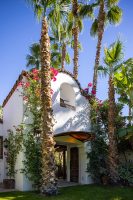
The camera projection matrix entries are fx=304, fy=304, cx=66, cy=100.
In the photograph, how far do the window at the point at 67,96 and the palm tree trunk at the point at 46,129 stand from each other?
5.14 metres

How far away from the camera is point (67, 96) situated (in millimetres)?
23297

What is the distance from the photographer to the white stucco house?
1962 centimetres

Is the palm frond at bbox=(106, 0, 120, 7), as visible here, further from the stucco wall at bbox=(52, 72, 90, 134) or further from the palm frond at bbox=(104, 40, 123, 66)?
the stucco wall at bbox=(52, 72, 90, 134)

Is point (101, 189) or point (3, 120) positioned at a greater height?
point (3, 120)

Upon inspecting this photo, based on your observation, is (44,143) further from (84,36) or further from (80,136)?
(84,36)

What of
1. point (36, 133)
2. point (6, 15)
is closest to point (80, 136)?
point (36, 133)

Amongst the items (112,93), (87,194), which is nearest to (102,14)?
(112,93)

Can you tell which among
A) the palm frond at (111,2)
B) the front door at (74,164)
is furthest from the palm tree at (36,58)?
the front door at (74,164)

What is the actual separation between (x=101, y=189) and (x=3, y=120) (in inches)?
328

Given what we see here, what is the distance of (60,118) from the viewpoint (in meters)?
20.7

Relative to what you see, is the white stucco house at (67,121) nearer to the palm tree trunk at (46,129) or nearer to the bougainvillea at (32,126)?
the bougainvillea at (32,126)

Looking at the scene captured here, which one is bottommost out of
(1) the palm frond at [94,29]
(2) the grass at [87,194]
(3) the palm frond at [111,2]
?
(2) the grass at [87,194]

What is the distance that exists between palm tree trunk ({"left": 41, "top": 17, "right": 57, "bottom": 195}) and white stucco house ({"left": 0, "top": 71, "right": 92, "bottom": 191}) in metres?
2.64

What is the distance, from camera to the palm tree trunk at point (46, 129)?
16.0 meters
